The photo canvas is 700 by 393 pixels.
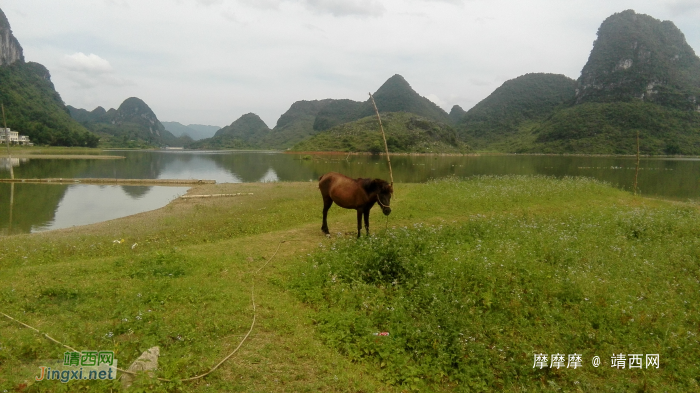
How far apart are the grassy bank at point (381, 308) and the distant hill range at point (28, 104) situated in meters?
117

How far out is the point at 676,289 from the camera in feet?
23.3

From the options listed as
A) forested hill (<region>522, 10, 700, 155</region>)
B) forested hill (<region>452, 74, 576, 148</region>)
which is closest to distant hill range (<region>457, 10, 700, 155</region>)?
forested hill (<region>522, 10, 700, 155</region>)

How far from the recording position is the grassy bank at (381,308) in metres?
4.94

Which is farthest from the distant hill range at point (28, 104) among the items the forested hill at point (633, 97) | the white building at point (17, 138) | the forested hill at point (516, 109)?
the forested hill at point (516, 109)

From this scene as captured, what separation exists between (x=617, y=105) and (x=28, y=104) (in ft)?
648

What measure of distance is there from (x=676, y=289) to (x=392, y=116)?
5022 inches

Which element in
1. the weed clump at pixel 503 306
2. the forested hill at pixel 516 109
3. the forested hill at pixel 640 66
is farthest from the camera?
the forested hill at pixel 516 109

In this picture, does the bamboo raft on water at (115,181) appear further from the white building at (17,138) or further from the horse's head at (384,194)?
the white building at (17,138)

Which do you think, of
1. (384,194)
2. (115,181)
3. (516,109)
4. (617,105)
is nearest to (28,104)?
(115,181)

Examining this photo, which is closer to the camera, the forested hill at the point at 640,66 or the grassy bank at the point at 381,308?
the grassy bank at the point at 381,308

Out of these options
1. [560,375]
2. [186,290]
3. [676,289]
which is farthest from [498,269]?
[186,290]

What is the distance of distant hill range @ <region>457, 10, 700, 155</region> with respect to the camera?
105812 millimetres

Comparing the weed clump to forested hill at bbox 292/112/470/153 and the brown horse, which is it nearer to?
the brown horse

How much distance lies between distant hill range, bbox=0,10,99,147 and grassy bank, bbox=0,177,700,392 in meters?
117
